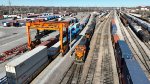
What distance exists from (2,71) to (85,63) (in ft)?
56.0

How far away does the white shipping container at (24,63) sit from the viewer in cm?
2602

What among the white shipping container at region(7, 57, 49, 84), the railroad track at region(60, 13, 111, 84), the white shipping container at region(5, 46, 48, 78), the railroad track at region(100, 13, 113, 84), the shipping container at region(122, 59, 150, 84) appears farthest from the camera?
the railroad track at region(100, 13, 113, 84)

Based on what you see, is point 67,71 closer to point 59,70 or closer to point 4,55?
point 59,70

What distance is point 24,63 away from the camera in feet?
91.8

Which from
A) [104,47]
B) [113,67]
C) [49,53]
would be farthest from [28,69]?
[104,47]

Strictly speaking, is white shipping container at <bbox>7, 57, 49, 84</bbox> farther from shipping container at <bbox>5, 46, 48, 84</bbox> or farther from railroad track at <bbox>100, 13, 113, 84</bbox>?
railroad track at <bbox>100, 13, 113, 84</bbox>

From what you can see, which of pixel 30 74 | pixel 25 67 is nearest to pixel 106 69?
pixel 30 74

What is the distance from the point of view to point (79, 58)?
3859 cm

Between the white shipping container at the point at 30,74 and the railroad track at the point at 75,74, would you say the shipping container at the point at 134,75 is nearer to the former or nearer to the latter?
the railroad track at the point at 75,74

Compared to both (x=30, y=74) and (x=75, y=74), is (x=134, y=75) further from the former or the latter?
(x=30, y=74)

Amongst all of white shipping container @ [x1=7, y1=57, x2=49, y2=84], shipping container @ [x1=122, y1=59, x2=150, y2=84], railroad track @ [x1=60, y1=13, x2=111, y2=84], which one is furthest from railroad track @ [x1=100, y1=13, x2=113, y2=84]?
white shipping container @ [x1=7, y1=57, x2=49, y2=84]

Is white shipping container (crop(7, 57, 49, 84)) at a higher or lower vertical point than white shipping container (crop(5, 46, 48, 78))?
lower

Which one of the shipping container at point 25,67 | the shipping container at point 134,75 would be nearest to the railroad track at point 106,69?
the shipping container at point 134,75

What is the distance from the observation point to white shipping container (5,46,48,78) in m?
26.0
